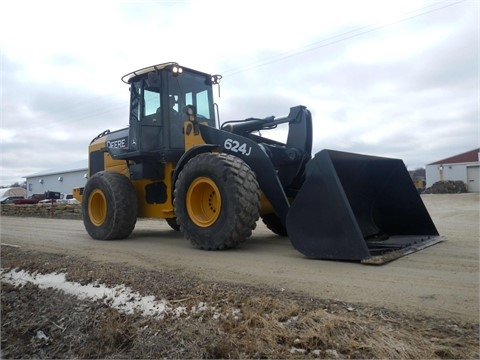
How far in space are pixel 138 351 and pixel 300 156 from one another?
13.7 ft

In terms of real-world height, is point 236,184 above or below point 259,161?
below

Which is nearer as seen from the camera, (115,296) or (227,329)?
(227,329)

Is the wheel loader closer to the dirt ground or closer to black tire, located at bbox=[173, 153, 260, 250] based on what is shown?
black tire, located at bbox=[173, 153, 260, 250]

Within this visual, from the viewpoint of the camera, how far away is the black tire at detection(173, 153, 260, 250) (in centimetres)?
568

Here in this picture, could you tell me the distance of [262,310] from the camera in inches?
125

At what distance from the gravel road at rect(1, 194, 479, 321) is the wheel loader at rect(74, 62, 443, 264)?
11.6 inches

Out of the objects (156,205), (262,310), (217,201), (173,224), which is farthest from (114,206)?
(262,310)

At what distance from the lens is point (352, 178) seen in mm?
6059

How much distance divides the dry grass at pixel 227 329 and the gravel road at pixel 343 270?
0.27 meters

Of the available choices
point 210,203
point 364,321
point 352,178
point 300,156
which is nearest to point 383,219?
point 352,178

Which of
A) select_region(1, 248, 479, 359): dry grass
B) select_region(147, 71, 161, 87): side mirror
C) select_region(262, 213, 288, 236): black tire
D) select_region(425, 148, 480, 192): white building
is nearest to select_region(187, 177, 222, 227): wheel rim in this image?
select_region(262, 213, 288, 236): black tire

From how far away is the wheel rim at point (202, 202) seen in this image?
6219mm

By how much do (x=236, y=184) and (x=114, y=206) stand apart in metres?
3.25

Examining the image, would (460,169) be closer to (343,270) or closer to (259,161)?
(259,161)
